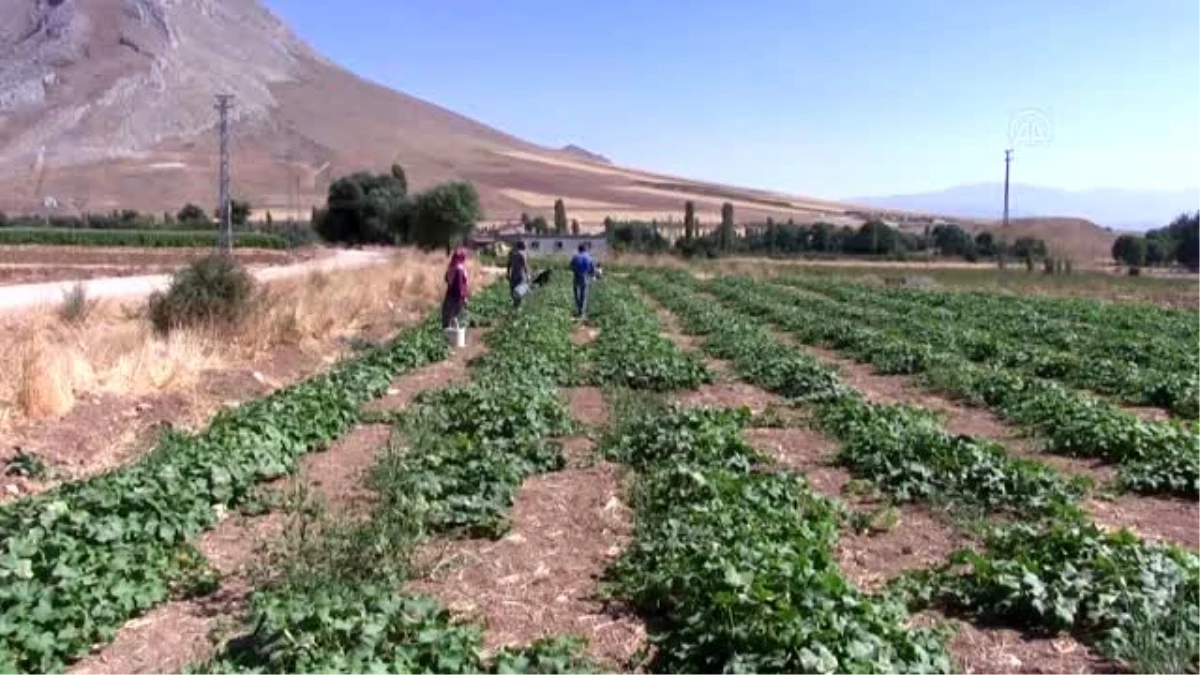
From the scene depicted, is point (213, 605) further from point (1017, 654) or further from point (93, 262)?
point (93, 262)

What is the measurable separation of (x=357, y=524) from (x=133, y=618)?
1.52 metres

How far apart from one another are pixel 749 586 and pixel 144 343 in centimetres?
1238

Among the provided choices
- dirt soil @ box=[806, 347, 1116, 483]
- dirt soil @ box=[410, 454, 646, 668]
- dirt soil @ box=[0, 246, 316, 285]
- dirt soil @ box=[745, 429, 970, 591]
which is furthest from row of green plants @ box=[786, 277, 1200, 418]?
dirt soil @ box=[0, 246, 316, 285]

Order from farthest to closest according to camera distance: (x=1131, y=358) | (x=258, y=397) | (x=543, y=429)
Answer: (x=1131, y=358)
(x=258, y=397)
(x=543, y=429)

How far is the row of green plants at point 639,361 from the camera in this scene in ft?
52.7

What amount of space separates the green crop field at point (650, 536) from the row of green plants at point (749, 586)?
2 cm

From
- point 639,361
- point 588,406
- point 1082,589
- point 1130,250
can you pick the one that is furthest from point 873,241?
point 1082,589

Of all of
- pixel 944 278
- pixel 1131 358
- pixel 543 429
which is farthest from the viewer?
pixel 944 278

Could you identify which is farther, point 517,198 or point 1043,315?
point 517,198

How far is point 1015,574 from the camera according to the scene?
21.2ft

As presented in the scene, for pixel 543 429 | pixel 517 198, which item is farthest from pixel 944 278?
pixel 517 198

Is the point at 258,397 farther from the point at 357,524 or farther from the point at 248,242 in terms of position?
the point at 248,242

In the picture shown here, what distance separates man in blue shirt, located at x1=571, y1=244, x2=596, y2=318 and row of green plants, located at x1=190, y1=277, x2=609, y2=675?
1284 centimetres

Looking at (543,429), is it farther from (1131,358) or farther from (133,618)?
(1131,358)
